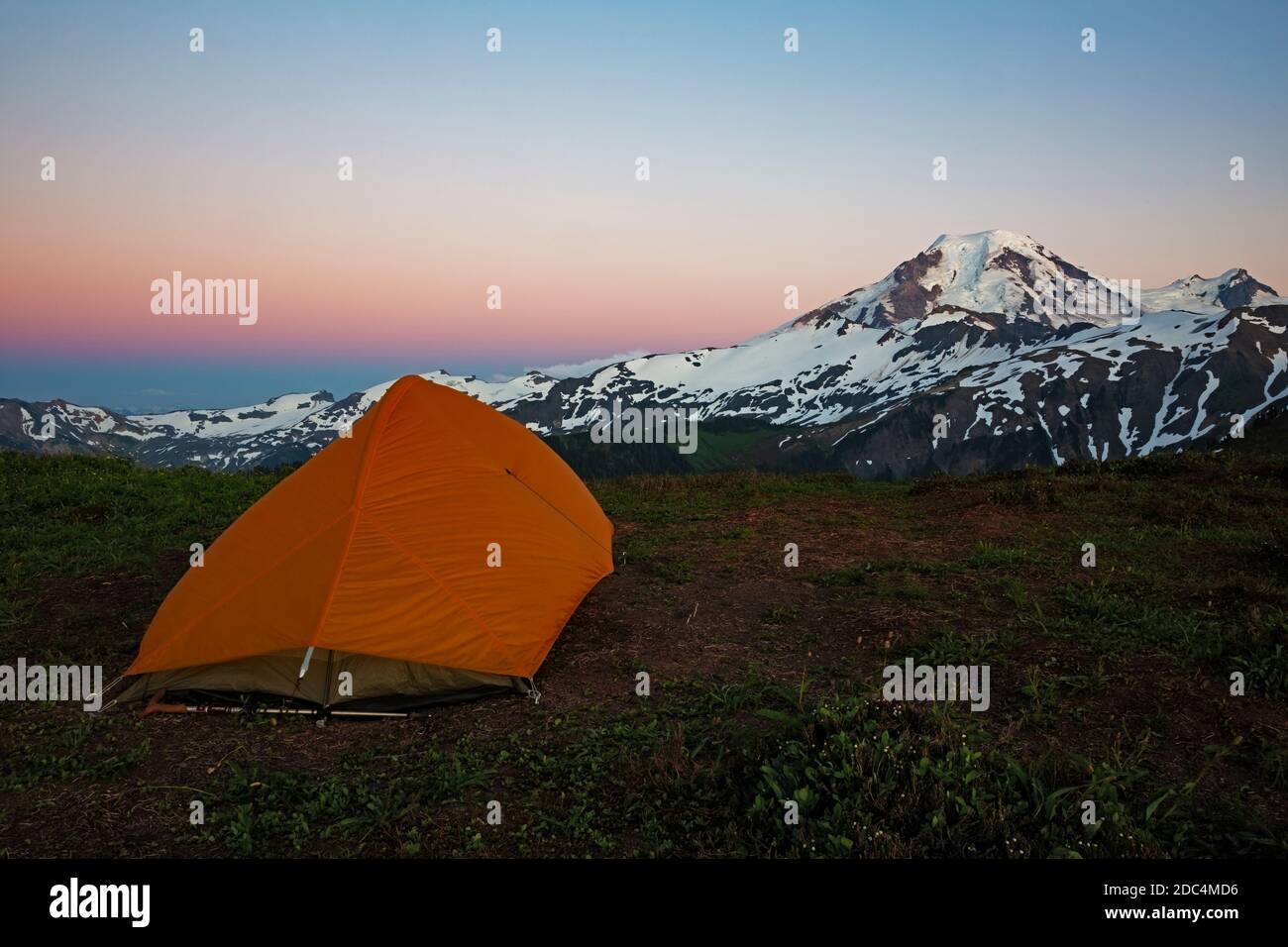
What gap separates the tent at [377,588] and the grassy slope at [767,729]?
50 cm

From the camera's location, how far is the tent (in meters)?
8.52

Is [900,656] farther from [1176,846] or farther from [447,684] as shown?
[447,684]

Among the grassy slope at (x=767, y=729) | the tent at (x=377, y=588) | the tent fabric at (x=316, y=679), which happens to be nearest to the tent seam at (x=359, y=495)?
the tent at (x=377, y=588)

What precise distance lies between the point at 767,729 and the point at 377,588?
4.77 metres

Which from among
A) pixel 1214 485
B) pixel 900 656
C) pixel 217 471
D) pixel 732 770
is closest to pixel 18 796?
pixel 732 770

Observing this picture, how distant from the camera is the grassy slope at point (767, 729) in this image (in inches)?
235

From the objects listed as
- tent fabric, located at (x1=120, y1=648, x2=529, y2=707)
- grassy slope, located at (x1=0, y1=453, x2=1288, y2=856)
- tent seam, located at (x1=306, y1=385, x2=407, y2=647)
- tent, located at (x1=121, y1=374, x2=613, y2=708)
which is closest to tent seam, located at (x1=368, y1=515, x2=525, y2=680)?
tent, located at (x1=121, y1=374, x2=613, y2=708)

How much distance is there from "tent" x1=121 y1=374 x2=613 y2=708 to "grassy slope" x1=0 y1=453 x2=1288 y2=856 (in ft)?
1.65

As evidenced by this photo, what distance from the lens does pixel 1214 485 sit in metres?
18.2

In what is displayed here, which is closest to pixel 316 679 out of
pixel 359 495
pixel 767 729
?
pixel 359 495

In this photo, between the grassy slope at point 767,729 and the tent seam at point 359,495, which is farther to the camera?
the tent seam at point 359,495

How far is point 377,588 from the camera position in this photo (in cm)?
877

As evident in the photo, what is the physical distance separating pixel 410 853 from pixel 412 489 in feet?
16.3

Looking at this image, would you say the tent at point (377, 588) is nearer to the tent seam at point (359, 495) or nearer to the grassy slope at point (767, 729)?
the tent seam at point (359, 495)
